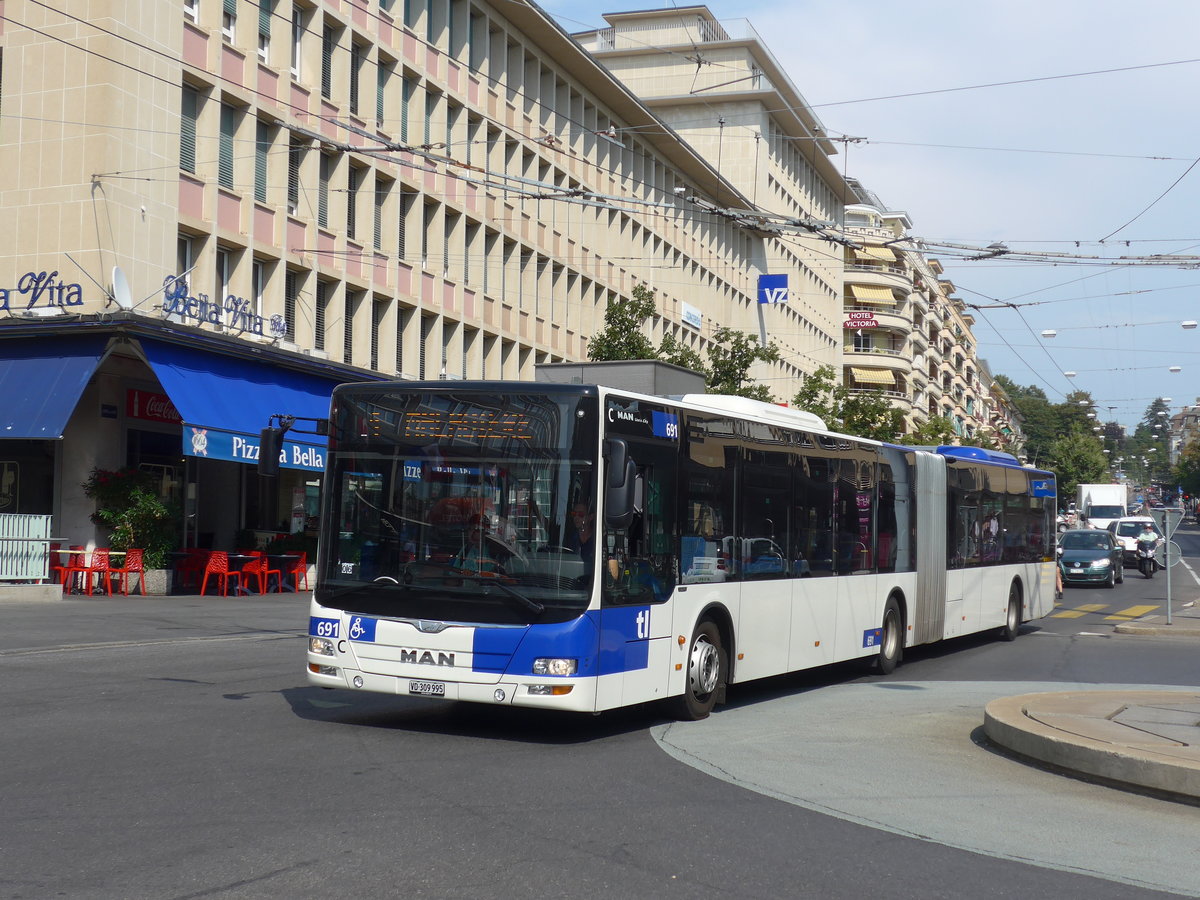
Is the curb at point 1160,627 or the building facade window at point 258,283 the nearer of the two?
the curb at point 1160,627

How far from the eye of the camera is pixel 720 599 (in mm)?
11859

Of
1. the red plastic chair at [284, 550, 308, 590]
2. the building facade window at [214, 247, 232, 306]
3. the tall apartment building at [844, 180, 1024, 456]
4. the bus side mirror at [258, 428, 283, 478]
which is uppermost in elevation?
the tall apartment building at [844, 180, 1024, 456]

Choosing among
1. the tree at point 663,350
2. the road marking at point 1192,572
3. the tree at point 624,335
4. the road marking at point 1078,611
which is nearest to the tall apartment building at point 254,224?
the tree at point 624,335

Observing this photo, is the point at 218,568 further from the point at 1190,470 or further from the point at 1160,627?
the point at 1190,470

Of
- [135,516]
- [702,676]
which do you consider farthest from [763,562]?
[135,516]

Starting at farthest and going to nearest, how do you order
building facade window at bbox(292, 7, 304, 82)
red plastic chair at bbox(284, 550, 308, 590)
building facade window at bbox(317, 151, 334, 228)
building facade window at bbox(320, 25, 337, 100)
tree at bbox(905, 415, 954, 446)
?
tree at bbox(905, 415, 954, 446) → building facade window at bbox(320, 25, 337, 100) → building facade window at bbox(317, 151, 334, 228) → building facade window at bbox(292, 7, 304, 82) → red plastic chair at bbox(284, 550, 308, 590)

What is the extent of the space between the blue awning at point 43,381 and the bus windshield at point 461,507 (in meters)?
15.5

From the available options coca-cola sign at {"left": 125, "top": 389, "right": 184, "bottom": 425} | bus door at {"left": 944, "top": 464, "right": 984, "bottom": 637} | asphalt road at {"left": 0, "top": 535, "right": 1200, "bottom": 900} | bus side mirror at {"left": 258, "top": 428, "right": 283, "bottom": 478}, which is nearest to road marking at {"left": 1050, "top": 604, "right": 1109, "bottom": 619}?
bus door at {"left": 944, "top": 464, "right": 984, "bottom": 637}

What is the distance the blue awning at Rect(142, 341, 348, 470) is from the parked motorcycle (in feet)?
95.2

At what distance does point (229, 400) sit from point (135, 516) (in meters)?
3.09

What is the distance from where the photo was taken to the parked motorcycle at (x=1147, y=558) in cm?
4700

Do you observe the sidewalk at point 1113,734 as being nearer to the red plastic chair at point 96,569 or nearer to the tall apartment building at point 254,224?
the tall apartment building at point 254,224

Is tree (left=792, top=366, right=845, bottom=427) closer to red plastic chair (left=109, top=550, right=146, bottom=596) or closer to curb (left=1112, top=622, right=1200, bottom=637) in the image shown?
curb (left=1112, top=622, right=1200, bottom=637)

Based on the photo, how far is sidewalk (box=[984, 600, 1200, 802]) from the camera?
8.86 metres
